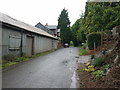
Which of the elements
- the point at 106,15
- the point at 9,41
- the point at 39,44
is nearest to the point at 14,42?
the point at 9,41

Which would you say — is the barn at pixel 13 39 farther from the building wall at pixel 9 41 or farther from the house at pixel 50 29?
the house at pixel 50 29

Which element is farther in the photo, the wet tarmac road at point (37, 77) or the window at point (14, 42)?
the window at point (14, 42)

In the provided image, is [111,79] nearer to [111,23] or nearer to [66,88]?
[66,88]

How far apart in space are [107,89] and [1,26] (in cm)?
861

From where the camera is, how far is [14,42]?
1018 cm

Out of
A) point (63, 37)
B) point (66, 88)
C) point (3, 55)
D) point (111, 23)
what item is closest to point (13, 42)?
point (3, 55)

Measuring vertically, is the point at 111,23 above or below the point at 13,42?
above

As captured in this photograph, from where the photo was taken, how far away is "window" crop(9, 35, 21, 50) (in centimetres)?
970

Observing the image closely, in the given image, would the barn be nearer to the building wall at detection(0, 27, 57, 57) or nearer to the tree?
the building wall at detection(0, 27, 57, 57)

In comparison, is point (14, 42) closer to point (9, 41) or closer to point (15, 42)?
point (15, 42)

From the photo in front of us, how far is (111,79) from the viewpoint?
159 inches

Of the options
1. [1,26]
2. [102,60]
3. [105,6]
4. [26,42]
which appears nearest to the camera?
[102,60]

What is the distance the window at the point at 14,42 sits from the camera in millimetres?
9705

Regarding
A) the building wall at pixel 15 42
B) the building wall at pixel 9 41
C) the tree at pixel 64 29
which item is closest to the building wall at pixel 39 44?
the building wall at pixel 15 42
